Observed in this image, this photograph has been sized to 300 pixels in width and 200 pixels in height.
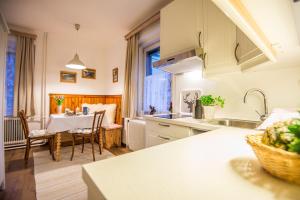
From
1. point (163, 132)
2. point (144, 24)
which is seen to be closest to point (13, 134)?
point (163, 132)

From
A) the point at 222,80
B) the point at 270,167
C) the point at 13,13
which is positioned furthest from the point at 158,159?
the point at 13,13

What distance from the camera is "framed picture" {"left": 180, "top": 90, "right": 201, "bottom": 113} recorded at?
2199mm

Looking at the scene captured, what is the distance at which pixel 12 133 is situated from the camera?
3.29 meters

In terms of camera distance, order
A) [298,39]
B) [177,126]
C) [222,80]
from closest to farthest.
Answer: [298,39], [177,126], [222,80]

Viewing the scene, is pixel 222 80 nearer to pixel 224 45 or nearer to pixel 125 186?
pixel 224 45

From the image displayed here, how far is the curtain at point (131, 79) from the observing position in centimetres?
316

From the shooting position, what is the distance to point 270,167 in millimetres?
453

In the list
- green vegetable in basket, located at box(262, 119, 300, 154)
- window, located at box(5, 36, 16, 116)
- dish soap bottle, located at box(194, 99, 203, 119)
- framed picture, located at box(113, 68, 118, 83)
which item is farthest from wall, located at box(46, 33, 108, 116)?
green vegetable in basket, located at box(262, 119, 300, 154)

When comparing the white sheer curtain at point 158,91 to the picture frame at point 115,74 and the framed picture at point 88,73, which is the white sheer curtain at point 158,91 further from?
the framed picture at point 88,73

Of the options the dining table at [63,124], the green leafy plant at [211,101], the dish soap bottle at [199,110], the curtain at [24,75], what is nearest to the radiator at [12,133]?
the curtain at [24,75]

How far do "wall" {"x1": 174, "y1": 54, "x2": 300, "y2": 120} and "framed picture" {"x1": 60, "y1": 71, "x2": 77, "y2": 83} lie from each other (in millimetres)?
3330

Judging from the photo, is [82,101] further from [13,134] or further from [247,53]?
[247,53]

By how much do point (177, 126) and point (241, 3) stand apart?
1.35 metres

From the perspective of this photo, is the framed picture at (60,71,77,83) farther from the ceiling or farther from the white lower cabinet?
the white lower cabinet
